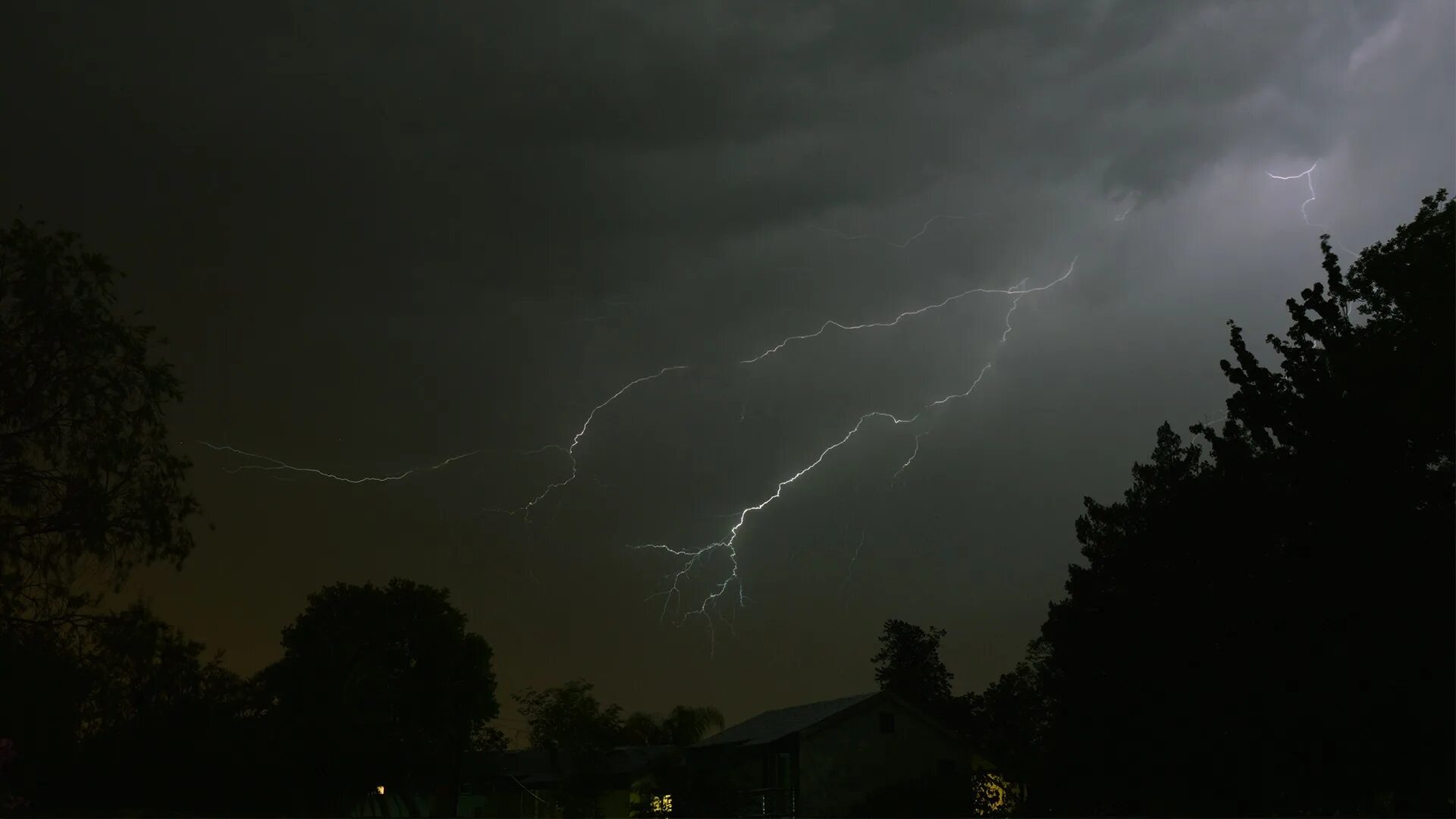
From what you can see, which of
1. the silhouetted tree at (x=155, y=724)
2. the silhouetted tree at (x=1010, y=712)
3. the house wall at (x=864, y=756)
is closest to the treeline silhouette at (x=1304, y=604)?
the house wall at (x=864, y=756)

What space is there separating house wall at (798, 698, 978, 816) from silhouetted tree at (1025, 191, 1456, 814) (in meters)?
5.35

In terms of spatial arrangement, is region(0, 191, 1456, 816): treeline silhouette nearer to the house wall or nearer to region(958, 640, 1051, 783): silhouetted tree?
the house wall

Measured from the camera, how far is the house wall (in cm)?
2711

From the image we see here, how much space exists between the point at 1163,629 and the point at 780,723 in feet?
40.8

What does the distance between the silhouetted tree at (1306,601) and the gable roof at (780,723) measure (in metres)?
6.23

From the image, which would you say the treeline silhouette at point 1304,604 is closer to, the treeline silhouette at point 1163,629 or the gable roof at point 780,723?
the treeline silhouette at point 1163,629

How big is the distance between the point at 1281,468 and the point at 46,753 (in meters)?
18.7

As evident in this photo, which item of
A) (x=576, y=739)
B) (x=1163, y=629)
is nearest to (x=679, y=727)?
(x=576, y=739)

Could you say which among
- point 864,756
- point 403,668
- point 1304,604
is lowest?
point 864,756

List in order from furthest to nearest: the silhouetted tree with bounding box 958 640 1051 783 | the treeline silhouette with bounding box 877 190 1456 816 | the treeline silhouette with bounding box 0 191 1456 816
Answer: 1. the silhouetted tree with bounding box 958 640 1051 783
2. the treeline silhouette with bounding box 877 190 1456 816
3. the treeline silhouette with bounding box 0 191 1456 816

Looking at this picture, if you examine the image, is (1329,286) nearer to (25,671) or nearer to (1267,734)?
(1267,734)

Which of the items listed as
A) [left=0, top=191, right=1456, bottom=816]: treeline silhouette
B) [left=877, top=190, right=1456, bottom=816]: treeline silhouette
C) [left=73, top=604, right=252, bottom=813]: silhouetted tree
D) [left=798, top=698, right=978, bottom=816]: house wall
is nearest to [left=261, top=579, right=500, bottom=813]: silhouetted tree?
[left=0, top=191, right=1456, bottom=816]: treeline silhouette

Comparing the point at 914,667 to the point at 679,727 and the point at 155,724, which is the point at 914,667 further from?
the point at 155,724

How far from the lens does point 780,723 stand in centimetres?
3061
